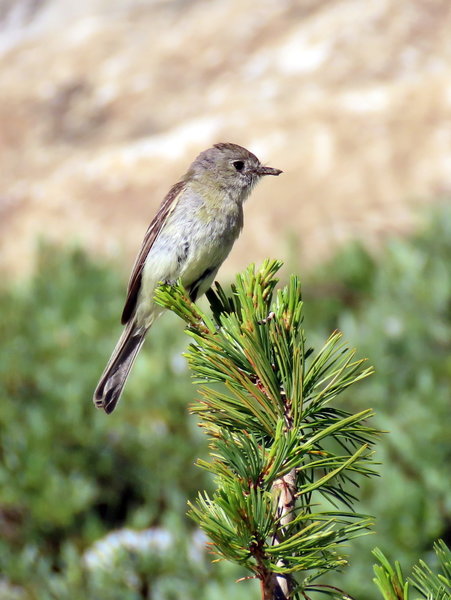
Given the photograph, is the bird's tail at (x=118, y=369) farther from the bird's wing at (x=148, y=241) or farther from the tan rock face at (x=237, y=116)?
the tan rock face at (x=237, y=116)

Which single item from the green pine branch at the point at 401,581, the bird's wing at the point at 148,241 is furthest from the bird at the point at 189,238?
the green pine branch at the point at 401,581

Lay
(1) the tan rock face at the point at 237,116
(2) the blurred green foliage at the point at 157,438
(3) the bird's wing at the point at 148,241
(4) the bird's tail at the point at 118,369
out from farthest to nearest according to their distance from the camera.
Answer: (1) the tan rock face at the point at 237,116 < (2) the blurred green foliage at the point at 157,438 < (3) the bird's wing at the point at 148,241 < (4) the bird's tail at the point at 118,369

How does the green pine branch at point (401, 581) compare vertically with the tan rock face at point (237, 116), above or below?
below

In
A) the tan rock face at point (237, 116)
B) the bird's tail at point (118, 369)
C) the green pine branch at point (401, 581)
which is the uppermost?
the tan rock face at point (237, 116)

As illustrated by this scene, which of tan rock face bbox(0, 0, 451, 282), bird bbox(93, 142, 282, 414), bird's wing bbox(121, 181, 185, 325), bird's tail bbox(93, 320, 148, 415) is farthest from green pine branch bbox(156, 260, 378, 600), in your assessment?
tan rock face bbox(0, 0, 451, 282)

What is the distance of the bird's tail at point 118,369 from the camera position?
3.36 metres

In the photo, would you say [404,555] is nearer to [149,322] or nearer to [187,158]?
[149,322]

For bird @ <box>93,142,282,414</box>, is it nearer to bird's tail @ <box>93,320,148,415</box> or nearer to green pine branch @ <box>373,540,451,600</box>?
bird's tail @ <box>93,320,148,415</box>

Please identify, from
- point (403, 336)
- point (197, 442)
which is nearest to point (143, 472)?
point (197, 442)

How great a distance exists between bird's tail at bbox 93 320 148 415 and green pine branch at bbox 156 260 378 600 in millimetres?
1129

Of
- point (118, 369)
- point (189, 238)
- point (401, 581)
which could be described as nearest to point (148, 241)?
point (189, 238)

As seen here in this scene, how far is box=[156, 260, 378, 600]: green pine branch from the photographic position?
1640 mm

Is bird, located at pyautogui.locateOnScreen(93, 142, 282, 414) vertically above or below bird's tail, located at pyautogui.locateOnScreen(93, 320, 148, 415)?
above

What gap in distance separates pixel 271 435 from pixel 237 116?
695 cm
